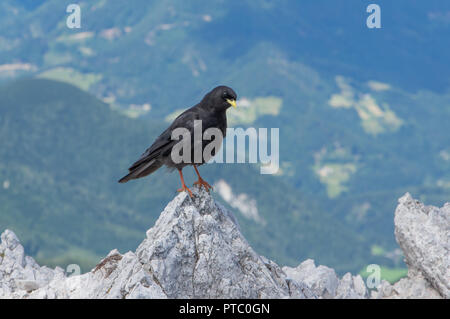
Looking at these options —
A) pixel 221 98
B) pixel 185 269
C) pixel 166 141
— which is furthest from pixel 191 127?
pixel 185 269

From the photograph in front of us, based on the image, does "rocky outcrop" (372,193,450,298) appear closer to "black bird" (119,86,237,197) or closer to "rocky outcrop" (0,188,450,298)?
"rocky outcrop" (0,188,450,298)

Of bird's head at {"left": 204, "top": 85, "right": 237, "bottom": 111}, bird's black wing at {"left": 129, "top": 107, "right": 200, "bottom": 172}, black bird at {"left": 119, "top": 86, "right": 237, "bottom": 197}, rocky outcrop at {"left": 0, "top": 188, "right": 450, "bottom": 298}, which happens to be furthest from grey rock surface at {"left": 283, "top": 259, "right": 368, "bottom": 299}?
bird's head at {"left": 204, "top": 85, "right": 237, "bottom": 111}

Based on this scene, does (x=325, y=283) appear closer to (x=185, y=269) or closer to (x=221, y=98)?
(x=185, y=269)

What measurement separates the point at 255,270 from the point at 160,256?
325 centimetres

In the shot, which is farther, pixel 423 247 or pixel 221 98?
pixel 423 247

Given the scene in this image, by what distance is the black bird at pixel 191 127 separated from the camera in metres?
24.2

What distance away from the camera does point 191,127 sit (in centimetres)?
2430

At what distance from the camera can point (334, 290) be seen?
116ft

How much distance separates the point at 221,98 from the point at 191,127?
1426 millimetres

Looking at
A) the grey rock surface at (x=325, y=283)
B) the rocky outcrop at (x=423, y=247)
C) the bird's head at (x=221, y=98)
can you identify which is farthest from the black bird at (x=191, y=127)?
the grey rock surface at (x=325, y=283)

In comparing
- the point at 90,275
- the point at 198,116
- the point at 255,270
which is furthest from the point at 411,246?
the point at 90,275

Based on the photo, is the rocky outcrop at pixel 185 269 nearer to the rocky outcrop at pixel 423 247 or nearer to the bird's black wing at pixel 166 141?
Answer: the bird's black wing at pixel 166 141

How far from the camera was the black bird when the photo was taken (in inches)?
953
